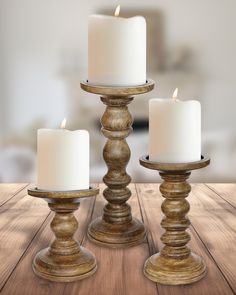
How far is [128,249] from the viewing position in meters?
0.87

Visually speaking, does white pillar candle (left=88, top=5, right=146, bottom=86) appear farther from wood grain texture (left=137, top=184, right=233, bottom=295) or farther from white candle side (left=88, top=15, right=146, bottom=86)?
wood grain texture (left=137, top=184, right=233, bottom=295)

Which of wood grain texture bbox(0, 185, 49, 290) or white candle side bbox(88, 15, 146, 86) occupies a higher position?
white candle side bbox(88, 15, 146, 86)

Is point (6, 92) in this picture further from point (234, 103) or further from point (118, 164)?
point (118, 164)

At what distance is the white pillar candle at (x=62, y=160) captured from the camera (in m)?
0.75

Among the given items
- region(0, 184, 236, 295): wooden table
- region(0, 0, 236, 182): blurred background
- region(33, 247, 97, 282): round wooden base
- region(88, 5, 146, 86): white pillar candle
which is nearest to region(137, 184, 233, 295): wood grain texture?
region(0, 184, 236, 295): wooden table

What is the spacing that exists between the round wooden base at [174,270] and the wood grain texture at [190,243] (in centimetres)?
1

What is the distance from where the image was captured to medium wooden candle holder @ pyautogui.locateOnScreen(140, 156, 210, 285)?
0.75 m

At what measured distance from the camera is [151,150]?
75 cm

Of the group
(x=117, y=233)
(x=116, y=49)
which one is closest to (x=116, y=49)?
(x=116, y=49)

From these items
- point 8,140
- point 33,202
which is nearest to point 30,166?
point 8,140

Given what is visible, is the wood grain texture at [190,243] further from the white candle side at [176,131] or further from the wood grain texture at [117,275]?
the white candle side at [176,131]

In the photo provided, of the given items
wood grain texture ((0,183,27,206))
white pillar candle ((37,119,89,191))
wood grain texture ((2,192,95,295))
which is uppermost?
white pillar candle ((37,119,89,191))

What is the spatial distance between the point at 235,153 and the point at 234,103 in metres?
0.15

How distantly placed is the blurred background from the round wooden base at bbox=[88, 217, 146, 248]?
689mm
